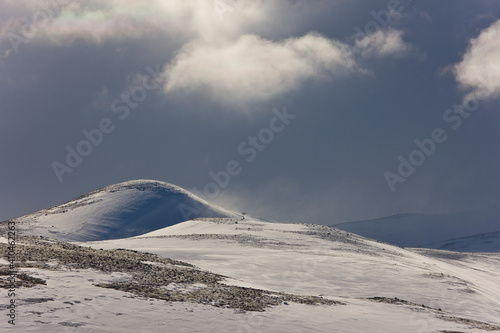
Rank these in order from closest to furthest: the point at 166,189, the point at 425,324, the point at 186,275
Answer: the point at 425,324, the point at 186,275, the point at 166,189

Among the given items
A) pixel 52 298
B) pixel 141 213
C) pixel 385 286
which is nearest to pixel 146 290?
pixel 52 298

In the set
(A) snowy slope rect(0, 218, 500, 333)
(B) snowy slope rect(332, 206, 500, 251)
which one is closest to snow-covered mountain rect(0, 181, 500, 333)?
(A) snowy slope rect(0, 218, 500, 333)

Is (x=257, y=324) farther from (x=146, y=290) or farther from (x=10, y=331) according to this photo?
(x=10, y=331)

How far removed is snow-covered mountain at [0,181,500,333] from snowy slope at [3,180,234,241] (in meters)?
29.4

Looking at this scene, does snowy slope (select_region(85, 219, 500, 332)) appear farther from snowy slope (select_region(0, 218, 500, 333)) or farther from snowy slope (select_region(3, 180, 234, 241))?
snowy slope (select_region(3, 180, 234, 241))

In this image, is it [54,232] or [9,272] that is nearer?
[9,272]

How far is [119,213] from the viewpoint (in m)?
89.8

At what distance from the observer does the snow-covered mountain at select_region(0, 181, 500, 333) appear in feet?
58.6

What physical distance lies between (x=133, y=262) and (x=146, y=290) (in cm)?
596

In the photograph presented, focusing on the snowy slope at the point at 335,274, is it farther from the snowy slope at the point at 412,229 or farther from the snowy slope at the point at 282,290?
the snowy slope at the point at 412,229

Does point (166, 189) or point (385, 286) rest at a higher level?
point (166, 189)

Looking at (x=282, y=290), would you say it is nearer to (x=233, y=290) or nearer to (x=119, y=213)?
(x=233, y=290)

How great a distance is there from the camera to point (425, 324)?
23.4 meters

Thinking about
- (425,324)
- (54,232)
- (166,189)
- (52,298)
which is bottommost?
(425,324)
